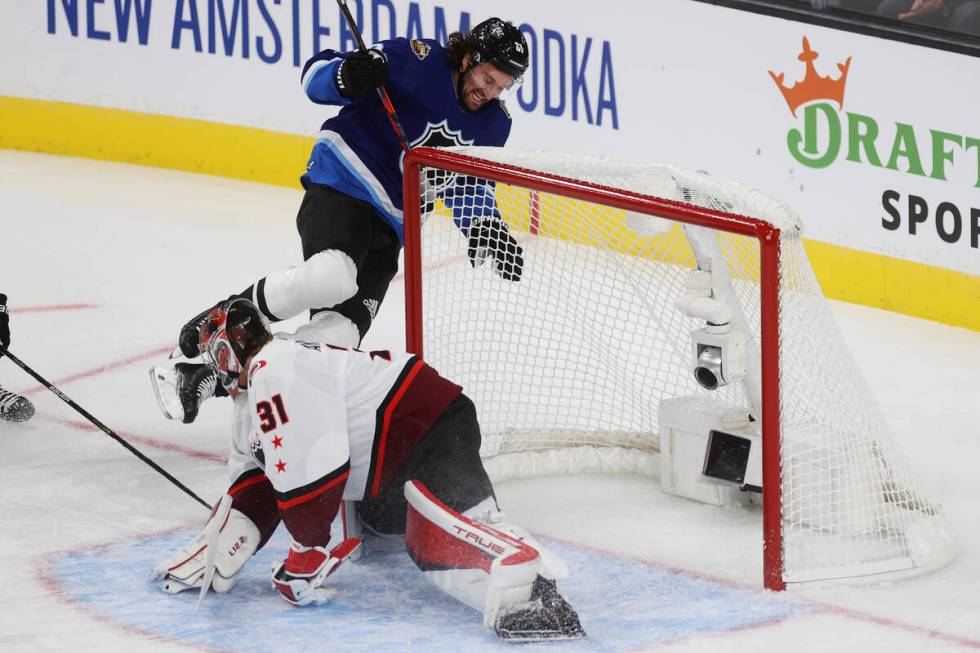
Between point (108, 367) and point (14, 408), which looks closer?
point (14, 408)

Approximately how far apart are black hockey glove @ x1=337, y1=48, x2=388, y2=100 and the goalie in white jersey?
66 centimetres

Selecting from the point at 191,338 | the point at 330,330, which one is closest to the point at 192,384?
the point at 191,338

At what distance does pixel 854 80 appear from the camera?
4809mm

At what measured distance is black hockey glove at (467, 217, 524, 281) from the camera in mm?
3674

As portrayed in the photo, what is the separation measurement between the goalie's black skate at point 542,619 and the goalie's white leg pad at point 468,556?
16 mm

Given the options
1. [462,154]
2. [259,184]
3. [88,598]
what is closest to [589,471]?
[462,154]

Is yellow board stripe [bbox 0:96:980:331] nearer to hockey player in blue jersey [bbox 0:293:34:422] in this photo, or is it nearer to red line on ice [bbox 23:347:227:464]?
red line on ice [bbox 23:347:227:464]

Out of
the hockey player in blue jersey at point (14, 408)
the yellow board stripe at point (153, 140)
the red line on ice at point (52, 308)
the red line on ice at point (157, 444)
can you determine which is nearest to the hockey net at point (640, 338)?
the red line on ice at point (157, 444)

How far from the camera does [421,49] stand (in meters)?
3.58

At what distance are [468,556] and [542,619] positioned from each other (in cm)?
18

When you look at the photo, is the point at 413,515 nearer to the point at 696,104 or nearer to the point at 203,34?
the point at 696,104

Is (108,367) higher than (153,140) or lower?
lower

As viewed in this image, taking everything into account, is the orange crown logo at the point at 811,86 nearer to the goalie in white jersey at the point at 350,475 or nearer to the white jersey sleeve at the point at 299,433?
the goalie in white jersey at the point at 350,475

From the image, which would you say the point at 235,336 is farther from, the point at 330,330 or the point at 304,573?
the point at 330,330
